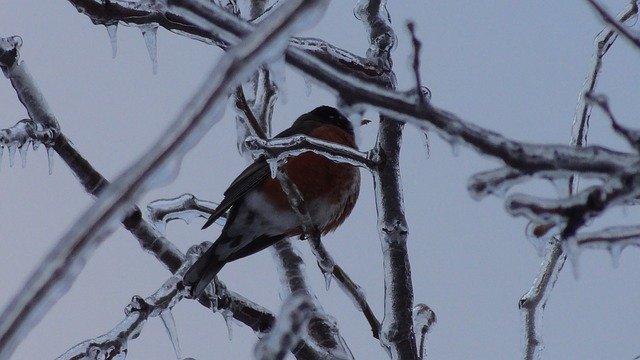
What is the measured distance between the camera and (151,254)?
2.66m

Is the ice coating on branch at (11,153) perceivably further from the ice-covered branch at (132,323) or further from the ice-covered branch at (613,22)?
the ice-covered branch at (613,22)

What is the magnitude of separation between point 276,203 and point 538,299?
1.78 m

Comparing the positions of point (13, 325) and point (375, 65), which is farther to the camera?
point (375, 65)

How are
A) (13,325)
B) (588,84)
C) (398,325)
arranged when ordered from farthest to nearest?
(398,325), (588,84), (13,325)

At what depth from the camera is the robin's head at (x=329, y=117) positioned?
4578mm

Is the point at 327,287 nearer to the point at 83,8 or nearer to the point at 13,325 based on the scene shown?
the point at 83,8

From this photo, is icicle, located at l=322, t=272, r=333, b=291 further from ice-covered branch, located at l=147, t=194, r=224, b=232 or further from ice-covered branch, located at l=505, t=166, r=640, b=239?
ice-covered branch, located at l=505, t=166, r=640, b=239

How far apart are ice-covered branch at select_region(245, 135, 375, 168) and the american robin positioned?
133 centimetres

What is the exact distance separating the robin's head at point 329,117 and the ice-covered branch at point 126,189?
390cm

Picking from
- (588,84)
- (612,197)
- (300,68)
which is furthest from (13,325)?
(588,84)

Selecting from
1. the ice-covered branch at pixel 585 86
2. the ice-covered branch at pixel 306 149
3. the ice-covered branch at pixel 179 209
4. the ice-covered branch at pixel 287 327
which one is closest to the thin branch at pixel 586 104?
the ice-covered branch at pixel 585 86

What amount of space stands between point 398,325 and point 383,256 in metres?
0.19

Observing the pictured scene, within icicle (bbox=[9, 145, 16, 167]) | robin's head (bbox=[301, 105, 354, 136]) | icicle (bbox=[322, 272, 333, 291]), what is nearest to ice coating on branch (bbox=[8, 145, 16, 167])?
icicle (bbox=[9, 145, 16, 167])

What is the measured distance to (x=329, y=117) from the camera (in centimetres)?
466
